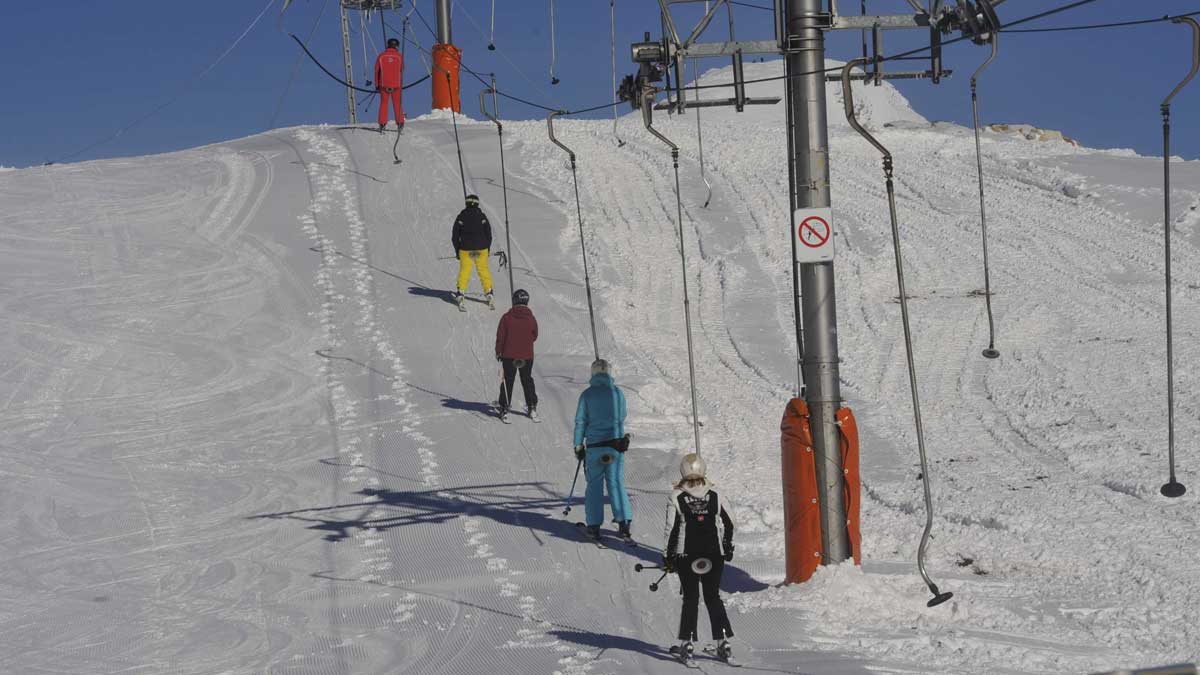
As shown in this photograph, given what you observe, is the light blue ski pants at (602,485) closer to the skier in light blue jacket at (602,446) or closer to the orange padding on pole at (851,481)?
the skier in light blue jacket at (602,446)

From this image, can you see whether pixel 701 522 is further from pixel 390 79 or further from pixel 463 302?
pixel 390 79

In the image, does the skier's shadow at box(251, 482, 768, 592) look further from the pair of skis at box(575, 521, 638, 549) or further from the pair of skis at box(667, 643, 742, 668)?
the pair of skis at box(667, 643, 742, 668)

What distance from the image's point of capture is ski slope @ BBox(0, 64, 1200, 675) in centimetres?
945

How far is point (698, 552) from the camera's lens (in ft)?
28.2

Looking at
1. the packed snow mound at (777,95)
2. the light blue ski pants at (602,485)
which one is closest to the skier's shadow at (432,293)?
the light blue ski pants at (602,485)

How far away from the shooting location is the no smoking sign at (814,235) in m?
10.0

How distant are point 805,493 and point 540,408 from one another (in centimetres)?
677

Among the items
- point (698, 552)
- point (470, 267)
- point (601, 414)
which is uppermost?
point (470, 267)

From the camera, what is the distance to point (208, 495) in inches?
531

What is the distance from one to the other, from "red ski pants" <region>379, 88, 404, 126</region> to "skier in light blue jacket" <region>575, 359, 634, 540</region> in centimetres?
1886

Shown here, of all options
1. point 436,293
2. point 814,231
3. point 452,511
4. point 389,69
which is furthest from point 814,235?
point 389,69

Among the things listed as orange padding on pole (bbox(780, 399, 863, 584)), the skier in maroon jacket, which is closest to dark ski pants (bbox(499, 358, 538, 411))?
the skier in maroon jacket

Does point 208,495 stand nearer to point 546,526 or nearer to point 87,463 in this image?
point 87,463

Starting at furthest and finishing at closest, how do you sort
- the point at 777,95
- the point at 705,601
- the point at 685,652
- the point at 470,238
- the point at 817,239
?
the point at 777,95 → the point at 470,238 → the point at 817,239 → the point at 705,601 → the point at 685,652
